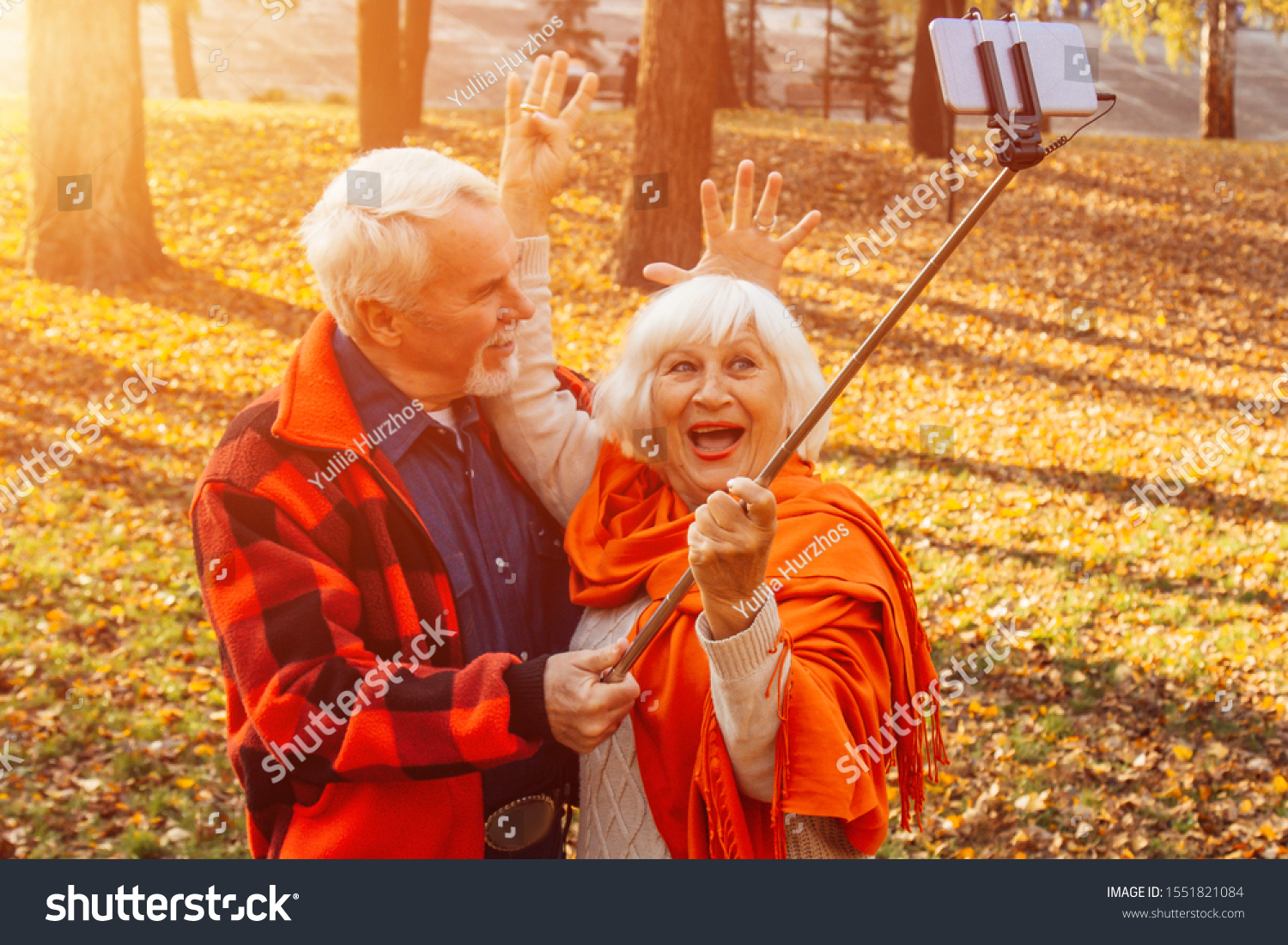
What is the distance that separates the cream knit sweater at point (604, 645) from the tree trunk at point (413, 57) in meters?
16.2

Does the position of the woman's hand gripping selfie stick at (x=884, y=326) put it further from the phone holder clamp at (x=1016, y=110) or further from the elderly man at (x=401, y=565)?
the elderly man at (x=401, y=565)

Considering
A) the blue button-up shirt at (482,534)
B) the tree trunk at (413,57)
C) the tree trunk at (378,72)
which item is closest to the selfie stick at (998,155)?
the blue button-up shirt at (482,534)

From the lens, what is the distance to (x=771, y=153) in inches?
676

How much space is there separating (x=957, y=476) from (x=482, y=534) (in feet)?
20.8

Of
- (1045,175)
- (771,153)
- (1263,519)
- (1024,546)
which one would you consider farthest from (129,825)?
(1045,175)

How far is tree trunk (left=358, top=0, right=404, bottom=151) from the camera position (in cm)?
1347

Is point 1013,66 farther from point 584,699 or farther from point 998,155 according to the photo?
point 584,699

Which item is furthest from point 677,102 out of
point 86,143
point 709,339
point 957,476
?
point 709,339

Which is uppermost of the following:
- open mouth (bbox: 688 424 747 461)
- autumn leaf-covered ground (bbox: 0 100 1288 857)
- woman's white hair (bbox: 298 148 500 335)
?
woman's white hair (bbox: 298 148 500 335)

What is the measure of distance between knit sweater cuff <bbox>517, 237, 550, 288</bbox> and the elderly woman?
1.5 inches

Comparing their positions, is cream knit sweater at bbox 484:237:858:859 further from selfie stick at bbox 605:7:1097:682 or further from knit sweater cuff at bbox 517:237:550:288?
selfie stick at bbox 605:7:1097:682

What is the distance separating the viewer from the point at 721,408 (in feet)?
8.73

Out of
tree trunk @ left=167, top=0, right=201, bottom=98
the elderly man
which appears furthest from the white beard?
tree trunk @ left=167, top=0, right=201, bottom=98

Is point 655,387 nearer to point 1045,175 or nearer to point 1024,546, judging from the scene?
point 1024,546
